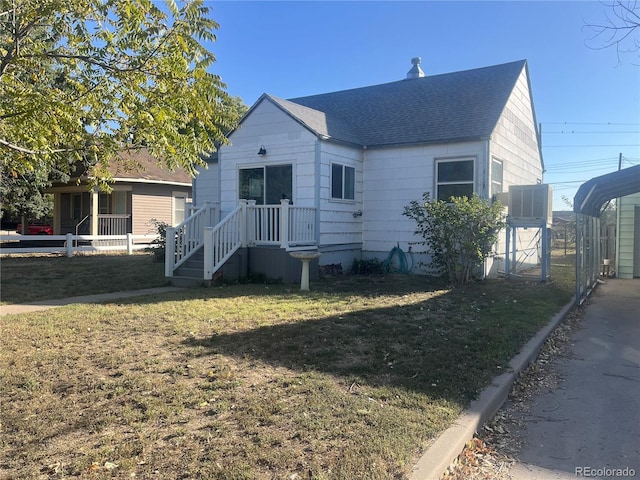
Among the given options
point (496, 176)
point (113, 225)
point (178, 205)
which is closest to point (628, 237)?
point (496, 176)

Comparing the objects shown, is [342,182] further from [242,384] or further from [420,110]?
[242,384]

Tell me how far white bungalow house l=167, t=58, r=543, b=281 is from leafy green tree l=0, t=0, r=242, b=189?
15.3 feet

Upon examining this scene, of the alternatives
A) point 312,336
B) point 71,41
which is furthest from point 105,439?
point 71,41

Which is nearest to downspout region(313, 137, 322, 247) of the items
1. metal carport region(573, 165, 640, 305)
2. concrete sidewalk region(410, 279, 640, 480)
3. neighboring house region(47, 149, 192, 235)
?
metal carport region(573, 165, 640, 305)

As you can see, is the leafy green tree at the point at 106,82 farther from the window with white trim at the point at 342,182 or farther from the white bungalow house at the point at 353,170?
the window with white trim at the point at 342,182

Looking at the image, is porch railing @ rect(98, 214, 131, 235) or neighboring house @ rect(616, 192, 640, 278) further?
porch railing @ rect(98, 214, 131, 235)

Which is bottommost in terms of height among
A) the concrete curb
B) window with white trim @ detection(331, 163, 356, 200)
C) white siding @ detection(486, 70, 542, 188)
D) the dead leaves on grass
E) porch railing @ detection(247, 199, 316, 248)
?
the dead leaves on grass

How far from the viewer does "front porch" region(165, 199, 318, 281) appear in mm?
10711

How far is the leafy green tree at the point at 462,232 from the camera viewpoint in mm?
10094

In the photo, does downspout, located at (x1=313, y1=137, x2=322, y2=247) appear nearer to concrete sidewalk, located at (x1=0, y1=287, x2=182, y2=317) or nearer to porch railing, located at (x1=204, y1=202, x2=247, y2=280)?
porch railing, located at (x1=204, y1=202, x2=247, y2=280)

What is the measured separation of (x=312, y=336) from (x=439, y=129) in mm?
8232

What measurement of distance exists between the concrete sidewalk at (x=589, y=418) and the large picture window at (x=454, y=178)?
5467 mm

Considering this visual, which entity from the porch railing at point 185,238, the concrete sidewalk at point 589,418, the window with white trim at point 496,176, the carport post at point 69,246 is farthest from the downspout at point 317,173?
the carport post at point 69,246

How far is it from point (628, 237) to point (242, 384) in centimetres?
1417
